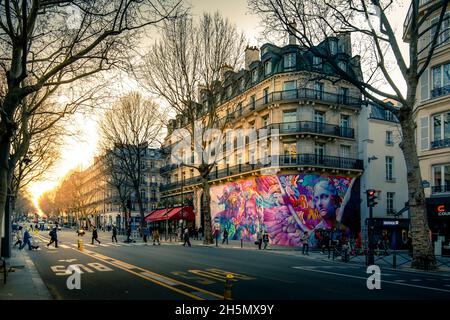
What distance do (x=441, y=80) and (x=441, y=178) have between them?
578 cm

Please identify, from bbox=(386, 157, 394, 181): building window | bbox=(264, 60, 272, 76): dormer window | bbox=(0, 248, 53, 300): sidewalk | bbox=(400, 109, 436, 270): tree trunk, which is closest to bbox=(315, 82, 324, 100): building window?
bbox=(264, 60, 272, 76): dormer window

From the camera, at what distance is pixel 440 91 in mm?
24344

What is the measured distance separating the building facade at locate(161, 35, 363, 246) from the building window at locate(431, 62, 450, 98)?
7196 millimetres

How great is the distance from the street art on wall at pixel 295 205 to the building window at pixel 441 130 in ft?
35.7

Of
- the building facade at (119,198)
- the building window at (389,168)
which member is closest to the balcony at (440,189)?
the building window at (389,168)

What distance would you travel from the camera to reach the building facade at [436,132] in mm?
23891

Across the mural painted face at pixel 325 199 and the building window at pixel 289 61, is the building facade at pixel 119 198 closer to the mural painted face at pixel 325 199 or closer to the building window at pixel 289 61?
the building window at pixel 289 61

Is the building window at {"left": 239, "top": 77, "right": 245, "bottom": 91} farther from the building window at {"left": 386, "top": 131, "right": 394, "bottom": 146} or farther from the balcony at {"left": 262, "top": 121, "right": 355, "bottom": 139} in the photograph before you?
the building window at {"left": 386, "top": 131, "right": 394, "bottom": 146}

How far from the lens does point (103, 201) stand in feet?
293

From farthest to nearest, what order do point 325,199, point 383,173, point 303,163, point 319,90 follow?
point 383,173, point 319,90, point 325,199, point 303,163

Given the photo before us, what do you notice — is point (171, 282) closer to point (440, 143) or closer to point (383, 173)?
point (440, 143)

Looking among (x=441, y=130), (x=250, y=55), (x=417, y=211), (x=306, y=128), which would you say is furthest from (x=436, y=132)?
(x=250, y=55)
